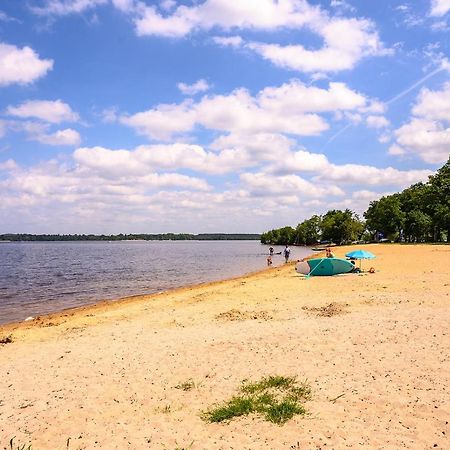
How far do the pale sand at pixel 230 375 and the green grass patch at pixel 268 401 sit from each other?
20cm

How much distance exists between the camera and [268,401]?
797 centimetres

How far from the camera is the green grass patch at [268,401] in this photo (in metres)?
7.50

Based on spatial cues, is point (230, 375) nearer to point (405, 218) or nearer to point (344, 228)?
point (405, 218)

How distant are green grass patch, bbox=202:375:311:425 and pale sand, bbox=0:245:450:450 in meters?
0.20

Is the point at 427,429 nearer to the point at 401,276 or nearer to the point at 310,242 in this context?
the point at 401,276

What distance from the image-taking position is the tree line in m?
77.1

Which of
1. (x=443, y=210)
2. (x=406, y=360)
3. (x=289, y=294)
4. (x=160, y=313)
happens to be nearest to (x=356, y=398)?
(x=406, y=360)

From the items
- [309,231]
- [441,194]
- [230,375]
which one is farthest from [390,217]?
[230,375]

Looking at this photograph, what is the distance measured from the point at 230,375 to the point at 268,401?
1816 mm

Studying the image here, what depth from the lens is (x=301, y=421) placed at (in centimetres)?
724

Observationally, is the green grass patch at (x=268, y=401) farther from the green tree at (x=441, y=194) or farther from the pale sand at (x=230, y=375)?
the green tree at (x=441, y=194)

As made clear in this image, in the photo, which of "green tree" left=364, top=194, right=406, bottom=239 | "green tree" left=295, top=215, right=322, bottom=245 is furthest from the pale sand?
"green tree" left=295, top=215, right=322, bottom=245

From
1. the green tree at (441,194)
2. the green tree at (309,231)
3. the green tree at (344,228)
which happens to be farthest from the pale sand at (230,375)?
the green tree at (309,231)

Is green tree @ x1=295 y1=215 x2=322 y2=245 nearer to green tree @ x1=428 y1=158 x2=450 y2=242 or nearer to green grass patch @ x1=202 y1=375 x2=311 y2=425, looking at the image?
green tree @ x1=428 y1=158 x2=450 y2=242
